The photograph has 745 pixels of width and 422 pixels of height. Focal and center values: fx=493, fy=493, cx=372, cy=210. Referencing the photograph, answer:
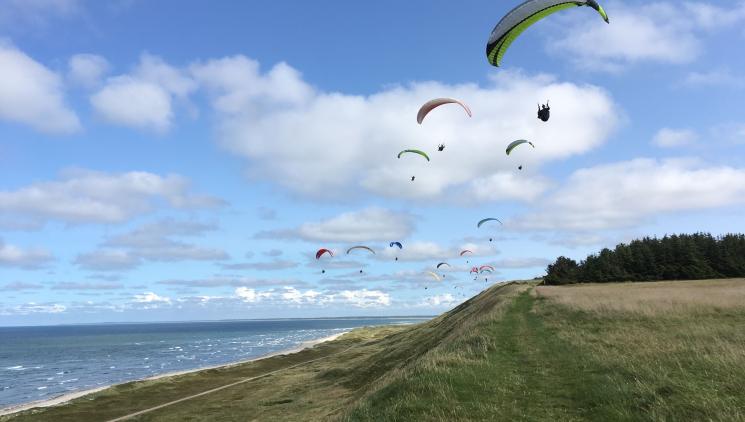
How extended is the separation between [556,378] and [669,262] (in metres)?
71.6

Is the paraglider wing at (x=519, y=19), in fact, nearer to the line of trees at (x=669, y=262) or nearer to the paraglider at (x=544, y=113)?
the paraglider at (x=544, y=113)

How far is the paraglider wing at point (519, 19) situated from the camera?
18.3 m

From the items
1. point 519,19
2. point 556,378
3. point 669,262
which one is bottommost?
point 556,378

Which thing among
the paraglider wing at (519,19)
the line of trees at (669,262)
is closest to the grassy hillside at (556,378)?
the paraglider wing at (519,19)

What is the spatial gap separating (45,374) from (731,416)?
90.5 m

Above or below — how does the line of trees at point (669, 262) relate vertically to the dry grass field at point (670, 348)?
above

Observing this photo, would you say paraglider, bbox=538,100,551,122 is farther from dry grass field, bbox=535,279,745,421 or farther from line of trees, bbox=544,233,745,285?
line of trees, bbox=544,233,745,285

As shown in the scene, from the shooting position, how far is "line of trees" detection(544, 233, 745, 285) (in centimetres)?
7462

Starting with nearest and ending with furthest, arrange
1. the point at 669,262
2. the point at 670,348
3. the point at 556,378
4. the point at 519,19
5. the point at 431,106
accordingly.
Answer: the point at 556,378
the point at 670,348
the point at 519,19
the point at 431,106
the point at 669,262

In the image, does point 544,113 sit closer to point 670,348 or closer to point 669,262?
point 670,348

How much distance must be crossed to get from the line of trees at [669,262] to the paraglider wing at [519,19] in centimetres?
6470

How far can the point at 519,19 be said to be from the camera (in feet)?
63.8

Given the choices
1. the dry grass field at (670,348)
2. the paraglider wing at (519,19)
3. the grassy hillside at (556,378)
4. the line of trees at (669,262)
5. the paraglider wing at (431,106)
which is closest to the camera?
the dry grass field at (670,348)

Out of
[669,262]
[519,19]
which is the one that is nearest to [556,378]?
[519,19]
